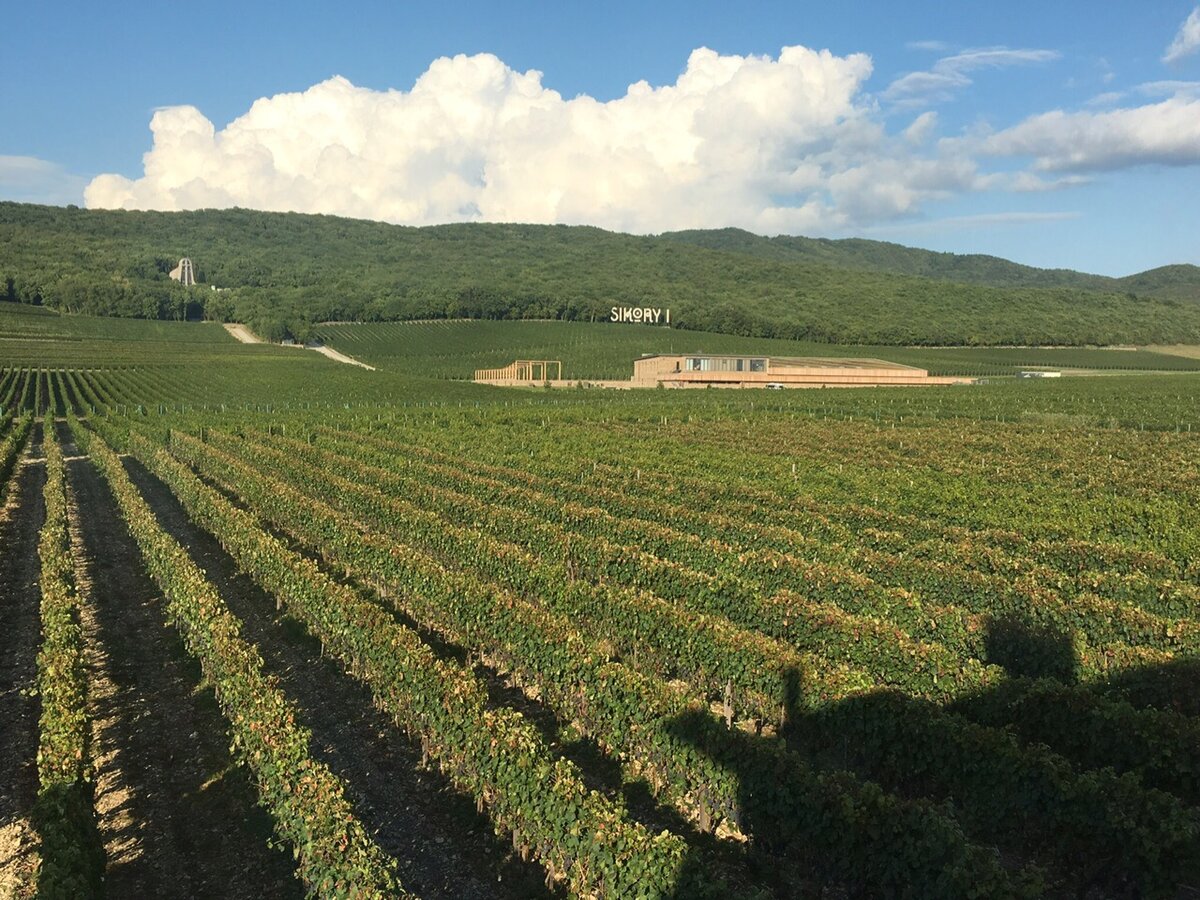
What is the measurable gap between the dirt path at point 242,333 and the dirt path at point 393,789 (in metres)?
144

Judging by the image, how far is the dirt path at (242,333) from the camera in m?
154

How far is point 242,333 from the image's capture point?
161 metres

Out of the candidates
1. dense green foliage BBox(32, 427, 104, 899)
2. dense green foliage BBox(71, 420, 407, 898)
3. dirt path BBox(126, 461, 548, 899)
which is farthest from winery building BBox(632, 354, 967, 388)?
dense green foliage BBox(32, 427, 104, 899)

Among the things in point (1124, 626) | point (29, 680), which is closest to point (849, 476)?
point (1124, 626)

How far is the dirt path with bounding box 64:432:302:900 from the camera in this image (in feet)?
35.6

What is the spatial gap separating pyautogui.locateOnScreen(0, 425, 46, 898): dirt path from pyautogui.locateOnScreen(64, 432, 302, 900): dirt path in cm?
89

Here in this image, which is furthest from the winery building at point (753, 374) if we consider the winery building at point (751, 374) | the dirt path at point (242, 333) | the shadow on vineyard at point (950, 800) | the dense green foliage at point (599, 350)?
the shadow on vineyard at point (950, 800)

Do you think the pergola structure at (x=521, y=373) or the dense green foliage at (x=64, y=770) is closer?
the dense green foliage at (x=64, y=770)

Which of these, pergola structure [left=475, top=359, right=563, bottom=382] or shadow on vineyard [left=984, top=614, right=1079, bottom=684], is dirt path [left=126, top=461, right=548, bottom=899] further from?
pergola structure [left=475, top=359, right=563, bottom=382]

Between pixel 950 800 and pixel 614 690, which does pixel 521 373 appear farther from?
pixel 950 800

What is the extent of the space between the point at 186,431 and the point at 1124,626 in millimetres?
51886

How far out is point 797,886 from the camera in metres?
10.5

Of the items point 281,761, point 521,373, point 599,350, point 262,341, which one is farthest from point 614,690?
point 262,341

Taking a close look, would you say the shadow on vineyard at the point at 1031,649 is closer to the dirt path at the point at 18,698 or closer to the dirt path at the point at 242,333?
the dirt path at the point at 18,698
